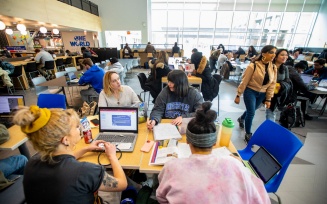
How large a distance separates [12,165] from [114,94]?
3.96ft

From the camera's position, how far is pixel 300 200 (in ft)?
5.43

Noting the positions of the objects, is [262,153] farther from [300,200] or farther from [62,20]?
[62,20]

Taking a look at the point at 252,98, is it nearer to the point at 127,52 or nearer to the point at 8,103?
the point at 8,103

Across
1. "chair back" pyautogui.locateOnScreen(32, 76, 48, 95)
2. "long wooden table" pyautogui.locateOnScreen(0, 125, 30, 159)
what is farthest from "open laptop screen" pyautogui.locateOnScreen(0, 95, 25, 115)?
"chair back" pyautogui.locateOnScreen(32, 76, 48, 95)

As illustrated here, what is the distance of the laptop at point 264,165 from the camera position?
3.49 ft

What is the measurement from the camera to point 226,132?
1.32m

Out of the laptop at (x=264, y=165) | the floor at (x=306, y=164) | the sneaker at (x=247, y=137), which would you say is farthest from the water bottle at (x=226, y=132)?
the sneaker at (x=247, y=137)

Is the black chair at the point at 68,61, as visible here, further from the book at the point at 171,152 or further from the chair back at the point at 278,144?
the chair back at the point at 278,144

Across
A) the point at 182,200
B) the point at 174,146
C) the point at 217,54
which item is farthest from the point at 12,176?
the point at 217,54

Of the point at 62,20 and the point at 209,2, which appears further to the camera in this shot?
the point at 209,2

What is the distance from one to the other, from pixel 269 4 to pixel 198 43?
4.71 m

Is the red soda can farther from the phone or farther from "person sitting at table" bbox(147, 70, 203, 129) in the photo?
"person sitting at table" bbox(147, 70, 203, 129)

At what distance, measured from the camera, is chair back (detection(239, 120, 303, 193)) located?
1.18 metres

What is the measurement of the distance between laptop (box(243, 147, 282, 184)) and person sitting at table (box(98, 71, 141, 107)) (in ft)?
4.85
